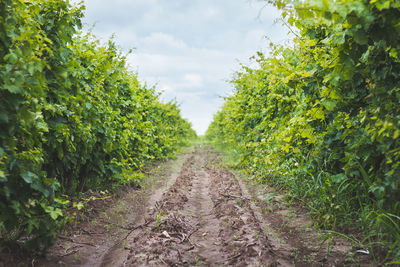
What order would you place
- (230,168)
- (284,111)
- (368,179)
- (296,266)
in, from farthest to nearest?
(230,168) < (284,111) < (368,179) < (296,266)

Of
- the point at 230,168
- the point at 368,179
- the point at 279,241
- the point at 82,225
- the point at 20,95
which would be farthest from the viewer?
the point at 230,168

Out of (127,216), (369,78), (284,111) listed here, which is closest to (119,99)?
(127,216)

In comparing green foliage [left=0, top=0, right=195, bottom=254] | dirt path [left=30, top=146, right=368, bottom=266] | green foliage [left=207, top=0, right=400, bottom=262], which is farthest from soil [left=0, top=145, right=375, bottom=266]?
green foliage [left=0, top=0, right=195, bottom=254]

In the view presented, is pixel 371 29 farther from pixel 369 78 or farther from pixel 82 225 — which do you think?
pixel 82 225

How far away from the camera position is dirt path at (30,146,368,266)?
Result: 10.7 feet

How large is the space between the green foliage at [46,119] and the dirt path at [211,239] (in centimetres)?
70

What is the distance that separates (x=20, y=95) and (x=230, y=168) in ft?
27.8

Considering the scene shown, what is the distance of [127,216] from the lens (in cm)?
516

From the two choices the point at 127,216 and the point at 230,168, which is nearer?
the point at 127,216

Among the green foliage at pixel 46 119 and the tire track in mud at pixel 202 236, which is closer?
the green foliage at pixel 46 119

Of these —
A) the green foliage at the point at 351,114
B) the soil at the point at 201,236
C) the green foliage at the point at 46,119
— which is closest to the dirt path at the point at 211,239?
the soil at the point at 201,236

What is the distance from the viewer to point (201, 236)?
13.6 ft

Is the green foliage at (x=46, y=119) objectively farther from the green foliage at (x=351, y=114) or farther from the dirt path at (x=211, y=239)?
the green foliage at (x=351, y=114)

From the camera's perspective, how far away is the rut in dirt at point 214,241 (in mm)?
3230
